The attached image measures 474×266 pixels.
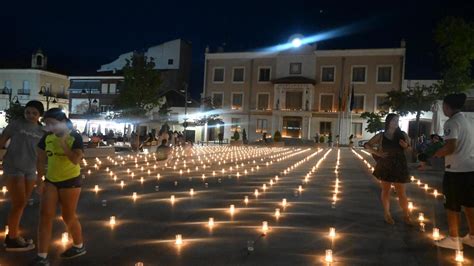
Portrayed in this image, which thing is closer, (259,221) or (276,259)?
(276,259)

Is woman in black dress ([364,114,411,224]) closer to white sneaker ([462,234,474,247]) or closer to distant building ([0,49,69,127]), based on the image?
white sneaker ([462,234,474,247])

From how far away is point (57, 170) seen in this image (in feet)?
14.8

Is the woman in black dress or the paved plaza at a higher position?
the woman in black dress

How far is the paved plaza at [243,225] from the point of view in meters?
5.11

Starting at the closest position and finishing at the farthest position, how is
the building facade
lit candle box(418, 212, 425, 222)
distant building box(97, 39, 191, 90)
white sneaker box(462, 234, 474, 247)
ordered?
white sneaker box(462, 234, 474, 247) < lit candle box(418, 212, 425, 222) < the building facade < distant building box(97, 39, 191, 90)

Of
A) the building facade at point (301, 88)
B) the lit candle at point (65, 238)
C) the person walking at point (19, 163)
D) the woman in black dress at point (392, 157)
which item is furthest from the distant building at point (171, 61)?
the person walking at point (19, 163)

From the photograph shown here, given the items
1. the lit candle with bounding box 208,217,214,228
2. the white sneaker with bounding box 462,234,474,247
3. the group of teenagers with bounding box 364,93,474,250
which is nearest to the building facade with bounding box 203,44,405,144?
the lit candle with bounding box 208,217,214,228

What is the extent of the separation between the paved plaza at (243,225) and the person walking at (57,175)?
17.9 inches

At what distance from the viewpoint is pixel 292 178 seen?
43.1 ft

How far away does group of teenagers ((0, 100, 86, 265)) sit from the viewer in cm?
447

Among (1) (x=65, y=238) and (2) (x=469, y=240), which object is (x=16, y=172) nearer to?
(1) (x=65, y=238)

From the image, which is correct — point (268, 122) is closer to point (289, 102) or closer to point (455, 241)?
point (289, 102)

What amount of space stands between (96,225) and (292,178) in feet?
Result: 24.7

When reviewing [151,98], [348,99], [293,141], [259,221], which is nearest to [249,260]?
[259,221]
